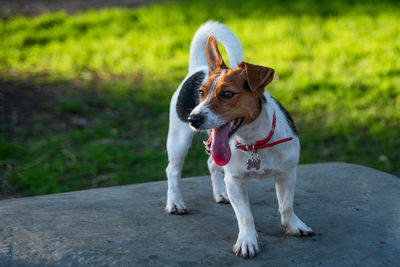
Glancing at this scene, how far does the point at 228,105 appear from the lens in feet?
10.4

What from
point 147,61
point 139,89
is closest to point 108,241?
point 139,89

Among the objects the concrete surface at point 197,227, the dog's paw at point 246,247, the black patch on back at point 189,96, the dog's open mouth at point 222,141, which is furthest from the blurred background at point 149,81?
the dog's open mouth at point 222,141

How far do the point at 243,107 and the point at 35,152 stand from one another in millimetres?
4122

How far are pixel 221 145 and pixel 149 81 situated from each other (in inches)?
243

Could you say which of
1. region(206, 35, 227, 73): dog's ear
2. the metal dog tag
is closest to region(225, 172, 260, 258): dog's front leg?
the metal dog tag

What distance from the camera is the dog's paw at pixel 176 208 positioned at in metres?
4.17

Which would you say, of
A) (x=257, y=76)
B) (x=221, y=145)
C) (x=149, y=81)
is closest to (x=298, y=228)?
(x=221, y=145)

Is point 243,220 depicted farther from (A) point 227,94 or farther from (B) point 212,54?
(B) point 212,54

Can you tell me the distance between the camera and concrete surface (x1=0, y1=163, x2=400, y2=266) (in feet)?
10.6

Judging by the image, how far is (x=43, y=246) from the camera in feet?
11.0

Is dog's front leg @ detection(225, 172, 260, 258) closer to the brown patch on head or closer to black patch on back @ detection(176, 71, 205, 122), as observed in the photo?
the brown patch on head

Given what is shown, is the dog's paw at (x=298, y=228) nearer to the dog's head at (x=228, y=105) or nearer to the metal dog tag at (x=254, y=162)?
the metal dog tag at (x=254, y=162)

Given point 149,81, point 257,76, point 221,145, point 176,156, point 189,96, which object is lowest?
point 149,81

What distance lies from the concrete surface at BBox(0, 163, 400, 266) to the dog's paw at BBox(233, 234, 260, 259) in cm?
4
